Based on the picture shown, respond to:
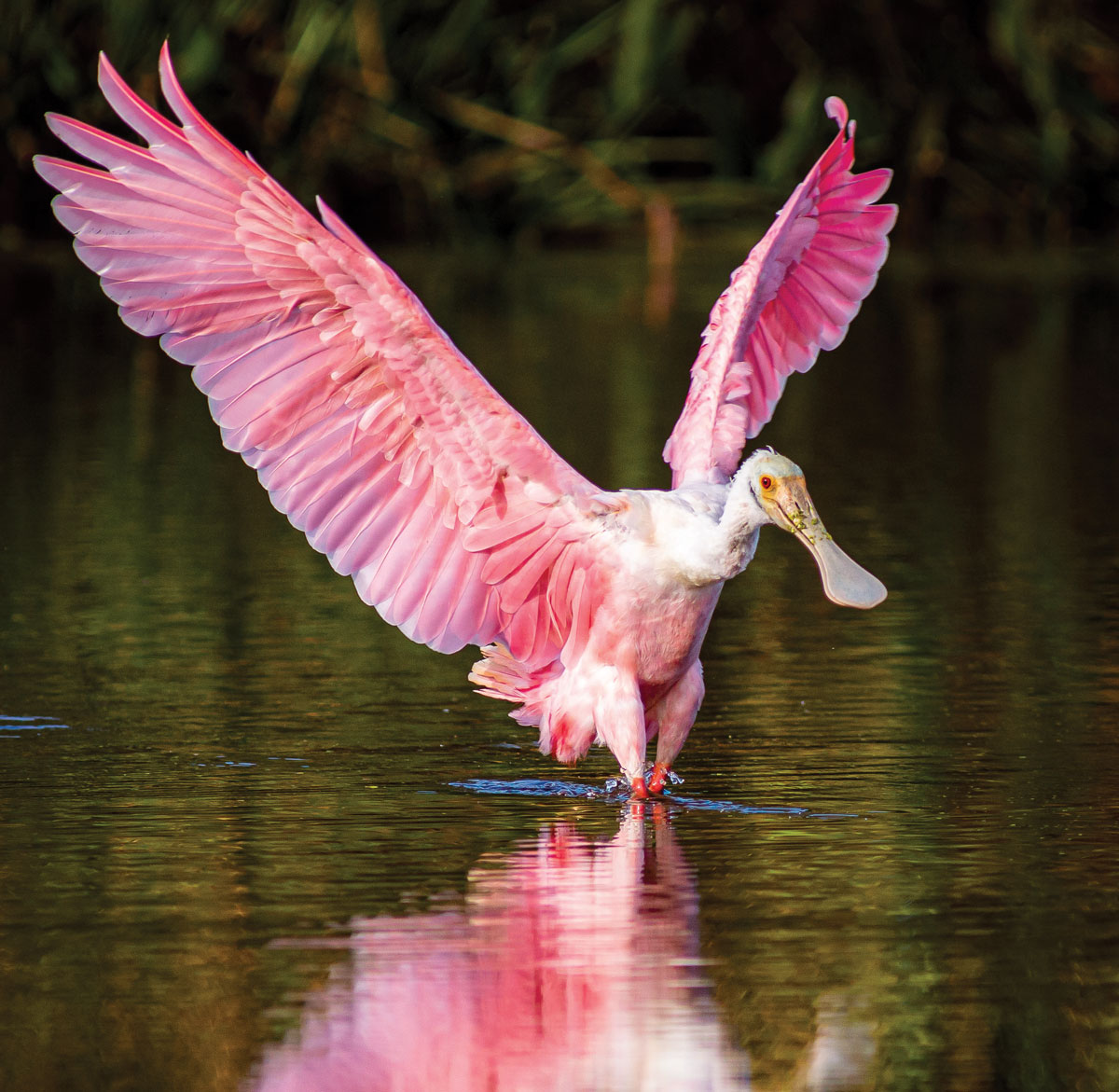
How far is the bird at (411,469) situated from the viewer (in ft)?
26.0

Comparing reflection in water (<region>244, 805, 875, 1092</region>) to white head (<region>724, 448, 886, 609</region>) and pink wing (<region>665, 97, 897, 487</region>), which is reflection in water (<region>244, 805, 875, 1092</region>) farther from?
pink wing (<region>665, 97, 897, 487</region>)

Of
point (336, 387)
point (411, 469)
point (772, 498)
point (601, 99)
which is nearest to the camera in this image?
point (772, 498)

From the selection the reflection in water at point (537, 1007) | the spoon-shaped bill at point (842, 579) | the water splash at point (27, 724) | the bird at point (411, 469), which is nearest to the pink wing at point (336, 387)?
the bird at point (411, 469)

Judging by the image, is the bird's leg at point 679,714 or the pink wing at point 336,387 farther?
the bird's leg at point 679,714

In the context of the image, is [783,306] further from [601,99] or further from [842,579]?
[601,99]

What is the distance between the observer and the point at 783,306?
1002 cm

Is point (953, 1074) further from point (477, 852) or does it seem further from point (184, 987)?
point (477, 852)

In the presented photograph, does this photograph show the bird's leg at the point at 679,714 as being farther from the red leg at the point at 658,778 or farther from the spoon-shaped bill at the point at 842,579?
the spoon-shaped bill at the point at 842,579

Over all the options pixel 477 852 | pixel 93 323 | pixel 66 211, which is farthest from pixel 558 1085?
pixel 93 323

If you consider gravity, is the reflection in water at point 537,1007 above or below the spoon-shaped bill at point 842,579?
below

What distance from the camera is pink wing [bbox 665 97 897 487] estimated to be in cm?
889

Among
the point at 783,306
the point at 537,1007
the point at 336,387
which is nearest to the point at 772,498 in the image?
the point at 336,387

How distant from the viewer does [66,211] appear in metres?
8.08

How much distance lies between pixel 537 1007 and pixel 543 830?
176cm
